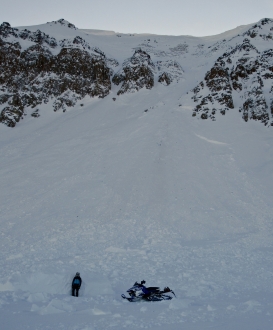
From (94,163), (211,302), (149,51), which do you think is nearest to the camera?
(211,302)

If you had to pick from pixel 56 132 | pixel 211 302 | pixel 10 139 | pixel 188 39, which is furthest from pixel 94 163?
pixel 188 39

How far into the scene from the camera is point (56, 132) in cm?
3453

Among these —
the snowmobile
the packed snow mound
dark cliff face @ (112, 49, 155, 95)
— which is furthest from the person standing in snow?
the packed snow mound

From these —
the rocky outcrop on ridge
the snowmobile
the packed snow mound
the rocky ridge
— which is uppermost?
the packed snow mound

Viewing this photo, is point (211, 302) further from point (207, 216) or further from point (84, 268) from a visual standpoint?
point (207, 216)

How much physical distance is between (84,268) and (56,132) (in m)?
25.5

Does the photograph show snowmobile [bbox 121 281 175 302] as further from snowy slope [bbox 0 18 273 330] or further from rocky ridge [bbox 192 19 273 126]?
rocky ridge [bbox 192 19 273 126]

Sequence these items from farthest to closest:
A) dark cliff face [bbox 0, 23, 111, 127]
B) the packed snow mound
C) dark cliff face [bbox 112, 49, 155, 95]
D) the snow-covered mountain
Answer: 1. the packed snow mound
2. dark cliff face [bbox 112, 49, 155, 95]
3. dark cliff face [bbox 0, 23, 111, 127]
4. the snow-covered mountain

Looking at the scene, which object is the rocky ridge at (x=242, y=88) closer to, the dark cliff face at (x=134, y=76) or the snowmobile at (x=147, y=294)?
the dark cliff face at (x=134, y=76)

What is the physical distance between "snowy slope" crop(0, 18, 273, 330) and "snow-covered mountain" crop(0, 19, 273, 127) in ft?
7.17

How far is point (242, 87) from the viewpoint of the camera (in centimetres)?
3756

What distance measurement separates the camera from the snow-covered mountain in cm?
3612

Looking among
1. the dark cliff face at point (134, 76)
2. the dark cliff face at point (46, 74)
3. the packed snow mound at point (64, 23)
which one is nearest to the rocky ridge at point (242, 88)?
the dark cliff face at point (134, 76)

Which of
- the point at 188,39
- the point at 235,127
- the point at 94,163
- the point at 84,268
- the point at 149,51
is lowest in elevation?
the point at 84,268
